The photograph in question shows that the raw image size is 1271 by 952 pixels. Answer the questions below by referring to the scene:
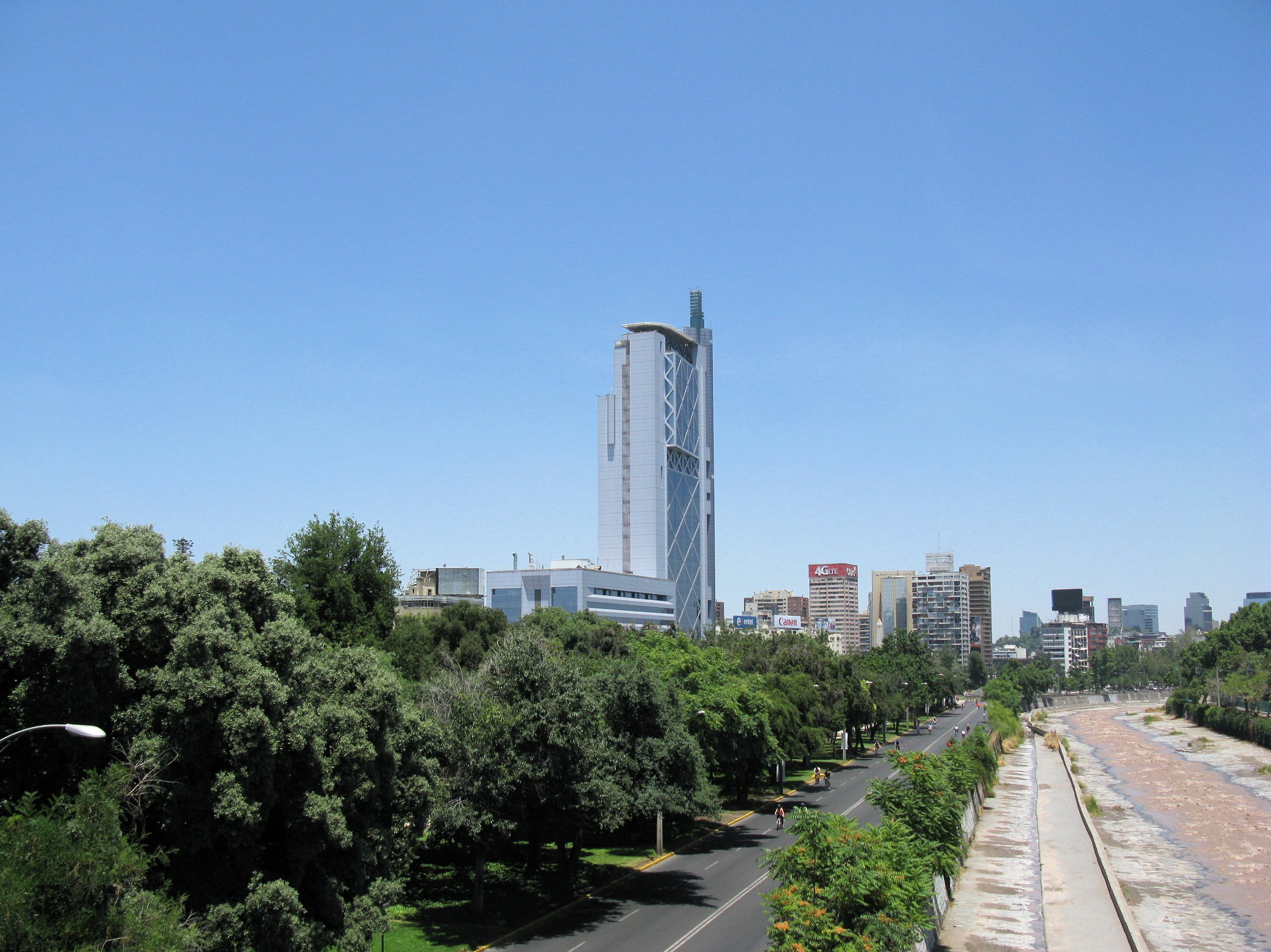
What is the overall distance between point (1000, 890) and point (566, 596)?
134 meters

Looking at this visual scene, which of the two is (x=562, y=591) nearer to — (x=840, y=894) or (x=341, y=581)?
(x=341, y=581)

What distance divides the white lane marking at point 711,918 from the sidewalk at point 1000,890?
7240 millimetres

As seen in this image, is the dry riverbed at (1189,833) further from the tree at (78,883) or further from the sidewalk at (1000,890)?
the tree at (78,883)

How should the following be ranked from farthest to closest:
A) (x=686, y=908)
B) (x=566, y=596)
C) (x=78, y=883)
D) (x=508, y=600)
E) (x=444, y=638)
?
(x=508, y=600), (x=566, y=596), (x=444, y=638), (x=686, y=908), (x=78, y=883)

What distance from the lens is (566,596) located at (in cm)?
17150

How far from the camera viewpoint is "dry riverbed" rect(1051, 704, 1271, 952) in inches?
1572

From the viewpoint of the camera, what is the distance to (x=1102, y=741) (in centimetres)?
12800

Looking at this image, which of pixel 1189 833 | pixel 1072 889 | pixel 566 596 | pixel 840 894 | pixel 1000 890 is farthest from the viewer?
pixel 566 596

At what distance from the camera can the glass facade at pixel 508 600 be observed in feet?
570

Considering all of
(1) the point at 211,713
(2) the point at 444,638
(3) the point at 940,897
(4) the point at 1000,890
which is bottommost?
(4) the point at 1000,890

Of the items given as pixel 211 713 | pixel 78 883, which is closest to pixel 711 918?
pixel 211 713

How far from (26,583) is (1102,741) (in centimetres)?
13547

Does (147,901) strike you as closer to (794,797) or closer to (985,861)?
(985,861)

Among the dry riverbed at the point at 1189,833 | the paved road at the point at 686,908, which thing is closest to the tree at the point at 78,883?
the paved road at the point at 686,908
